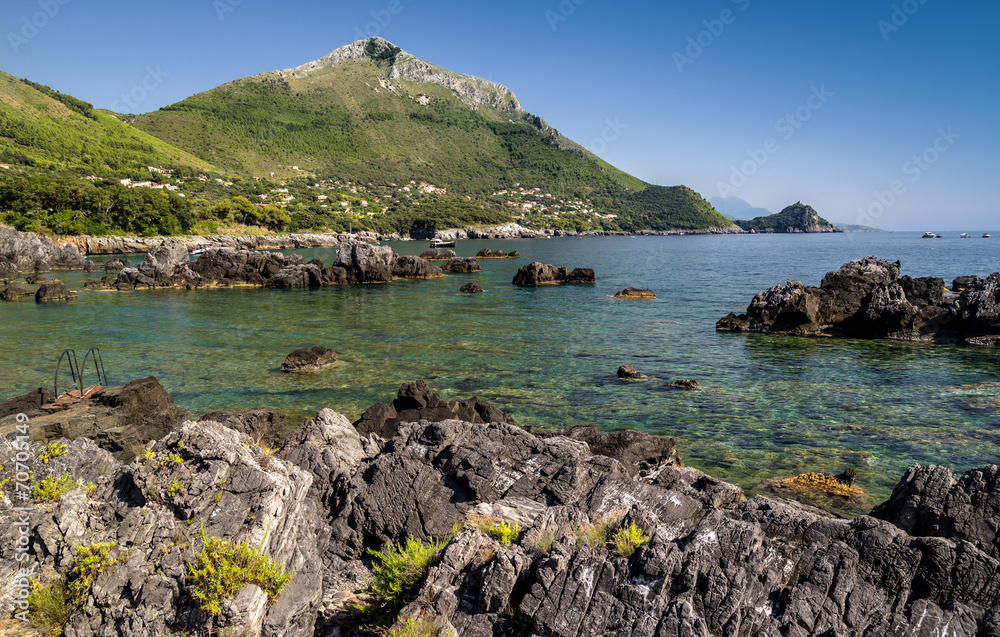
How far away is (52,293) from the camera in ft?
163

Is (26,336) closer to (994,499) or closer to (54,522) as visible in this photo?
(54,522)

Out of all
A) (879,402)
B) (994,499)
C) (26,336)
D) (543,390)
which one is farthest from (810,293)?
(26,336)

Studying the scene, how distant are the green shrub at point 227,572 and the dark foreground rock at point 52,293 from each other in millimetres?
55650

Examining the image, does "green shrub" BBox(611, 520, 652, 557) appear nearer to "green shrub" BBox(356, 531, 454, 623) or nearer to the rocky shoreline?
the rocky shoreline

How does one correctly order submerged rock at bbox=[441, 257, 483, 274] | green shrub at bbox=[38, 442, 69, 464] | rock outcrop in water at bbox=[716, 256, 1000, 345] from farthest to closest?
submerged rock at bbox=[441, 257, 483, 274]
rock outcrop in water at bbox=[716, 256, 1000, 345]
green shrub at bbox=[38, 442, 69, 464]

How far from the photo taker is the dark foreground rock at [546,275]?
7012 cm

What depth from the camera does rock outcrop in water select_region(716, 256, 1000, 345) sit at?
33938mm

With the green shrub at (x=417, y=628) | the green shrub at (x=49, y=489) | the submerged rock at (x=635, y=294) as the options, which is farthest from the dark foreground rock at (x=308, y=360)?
the submerged rock at (x=635, y=294)

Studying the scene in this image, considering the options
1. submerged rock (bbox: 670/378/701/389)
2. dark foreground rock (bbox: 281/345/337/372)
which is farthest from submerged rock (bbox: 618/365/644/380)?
dark foreground rock (bbox: 281/345/337/372)

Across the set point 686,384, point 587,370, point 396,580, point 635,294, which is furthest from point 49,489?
point 635,294

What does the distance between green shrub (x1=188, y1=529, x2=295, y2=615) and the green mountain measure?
172714 millimetres

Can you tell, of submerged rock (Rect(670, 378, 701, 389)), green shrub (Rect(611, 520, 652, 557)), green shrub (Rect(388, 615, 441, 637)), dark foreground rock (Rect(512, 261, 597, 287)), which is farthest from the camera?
dark foreground rock (Rect(512, 261, 597, 287))

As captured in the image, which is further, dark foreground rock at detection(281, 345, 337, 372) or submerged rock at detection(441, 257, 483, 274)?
submerged rock at detection(441, 257, 483, 274)

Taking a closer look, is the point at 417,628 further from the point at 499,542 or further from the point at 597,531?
the point at 597,531
